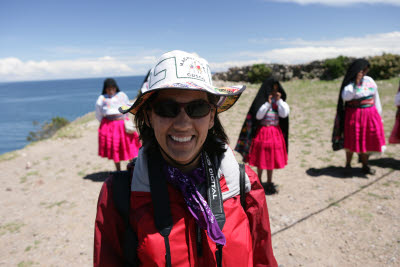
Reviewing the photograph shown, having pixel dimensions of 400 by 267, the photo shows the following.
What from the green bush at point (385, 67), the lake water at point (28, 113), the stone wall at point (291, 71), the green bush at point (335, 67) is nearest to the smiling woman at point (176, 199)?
the green bush at point (385, 67)

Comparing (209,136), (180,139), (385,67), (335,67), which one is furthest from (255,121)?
(335,67)

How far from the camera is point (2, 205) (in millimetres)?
5258

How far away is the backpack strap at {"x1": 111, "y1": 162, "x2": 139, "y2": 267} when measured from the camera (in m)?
1.28

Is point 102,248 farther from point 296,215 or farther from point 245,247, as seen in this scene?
point 296,215

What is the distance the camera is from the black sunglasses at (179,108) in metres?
1.30

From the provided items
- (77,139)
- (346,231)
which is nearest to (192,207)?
(346,231)

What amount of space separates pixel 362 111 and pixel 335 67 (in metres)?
16.9

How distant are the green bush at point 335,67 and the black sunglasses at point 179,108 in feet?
A: 70.4

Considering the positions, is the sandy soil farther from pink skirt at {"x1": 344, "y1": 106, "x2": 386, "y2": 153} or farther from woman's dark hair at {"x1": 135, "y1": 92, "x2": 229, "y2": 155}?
woman's dark hair at {"x1": 135, "y1": 92, "x2": 229, "y2": 155}

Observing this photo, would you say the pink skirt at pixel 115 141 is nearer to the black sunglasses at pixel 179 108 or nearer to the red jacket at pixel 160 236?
the red jacket at pixel 160 236

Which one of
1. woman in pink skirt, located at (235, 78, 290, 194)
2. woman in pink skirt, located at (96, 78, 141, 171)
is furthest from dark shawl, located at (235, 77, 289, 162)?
woman in pink skirt, located at (96, 78, 141, 171)

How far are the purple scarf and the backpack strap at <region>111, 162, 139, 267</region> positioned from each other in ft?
0.75

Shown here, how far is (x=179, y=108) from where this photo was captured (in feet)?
4.31

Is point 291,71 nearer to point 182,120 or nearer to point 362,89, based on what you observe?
point 362,89
